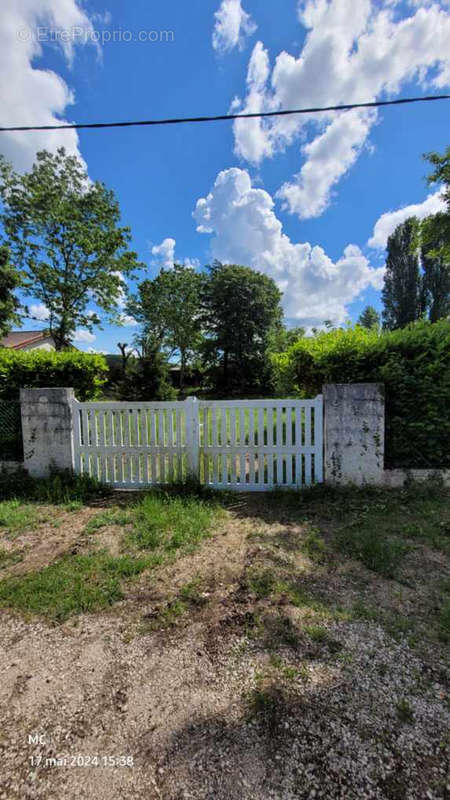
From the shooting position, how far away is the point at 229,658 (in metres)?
1.58

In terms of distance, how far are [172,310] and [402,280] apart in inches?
767

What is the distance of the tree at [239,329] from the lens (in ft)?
72.1

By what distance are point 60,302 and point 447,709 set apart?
54.9 ft

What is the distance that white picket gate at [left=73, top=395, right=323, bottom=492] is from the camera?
12.0 feet

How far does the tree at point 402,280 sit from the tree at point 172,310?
54.3ft

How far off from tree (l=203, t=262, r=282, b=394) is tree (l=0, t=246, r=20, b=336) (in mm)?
13546

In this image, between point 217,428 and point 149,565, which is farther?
point 217,428

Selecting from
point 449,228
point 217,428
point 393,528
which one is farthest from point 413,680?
point 449,228

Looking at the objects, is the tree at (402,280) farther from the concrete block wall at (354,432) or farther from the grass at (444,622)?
the grass at (444,622)

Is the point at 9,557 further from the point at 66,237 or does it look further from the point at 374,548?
the point at 66,237

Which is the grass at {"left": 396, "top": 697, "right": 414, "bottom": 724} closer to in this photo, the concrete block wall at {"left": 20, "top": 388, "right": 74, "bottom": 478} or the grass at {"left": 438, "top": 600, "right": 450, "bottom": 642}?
the grass at {"left": 438, "top": 600, "right": 450, "bottom": 642}

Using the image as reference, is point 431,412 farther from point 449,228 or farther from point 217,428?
point 449,228

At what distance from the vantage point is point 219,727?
1.26 m
